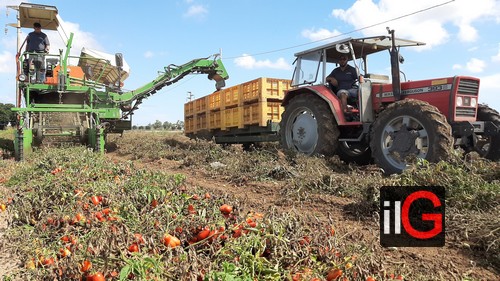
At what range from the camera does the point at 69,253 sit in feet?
7.42

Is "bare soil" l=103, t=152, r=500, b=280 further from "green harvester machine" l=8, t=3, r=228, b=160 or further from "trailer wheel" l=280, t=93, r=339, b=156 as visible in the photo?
"green harvester machine" l=8, t=3, r=228, b=160

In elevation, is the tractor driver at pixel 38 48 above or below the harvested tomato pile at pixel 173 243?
above

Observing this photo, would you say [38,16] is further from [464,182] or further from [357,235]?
[464,182]

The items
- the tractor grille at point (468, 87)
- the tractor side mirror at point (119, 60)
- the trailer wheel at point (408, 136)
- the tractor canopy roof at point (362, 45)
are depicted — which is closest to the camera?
the trailer wheel at point (408, 136)

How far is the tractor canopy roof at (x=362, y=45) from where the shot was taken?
674 cm

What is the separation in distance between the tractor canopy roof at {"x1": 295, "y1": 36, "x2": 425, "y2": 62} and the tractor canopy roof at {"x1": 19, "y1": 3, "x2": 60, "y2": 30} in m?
7.30

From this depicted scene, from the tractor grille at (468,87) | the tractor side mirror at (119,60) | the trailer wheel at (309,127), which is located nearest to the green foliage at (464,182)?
the tractor grille at (468,87)

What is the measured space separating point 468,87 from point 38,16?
10.4m

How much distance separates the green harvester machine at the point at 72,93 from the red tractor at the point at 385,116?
485 cm

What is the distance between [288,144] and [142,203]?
4876mm

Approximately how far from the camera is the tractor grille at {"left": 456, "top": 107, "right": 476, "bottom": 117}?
5.65 m

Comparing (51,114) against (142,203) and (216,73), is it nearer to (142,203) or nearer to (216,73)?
(216,73)

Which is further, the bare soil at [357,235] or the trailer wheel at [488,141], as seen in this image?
the trailer wheel at [488,141]

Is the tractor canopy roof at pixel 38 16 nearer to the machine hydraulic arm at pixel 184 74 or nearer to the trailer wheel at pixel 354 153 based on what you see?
the machine hydraulic arm at pixel 184 74
